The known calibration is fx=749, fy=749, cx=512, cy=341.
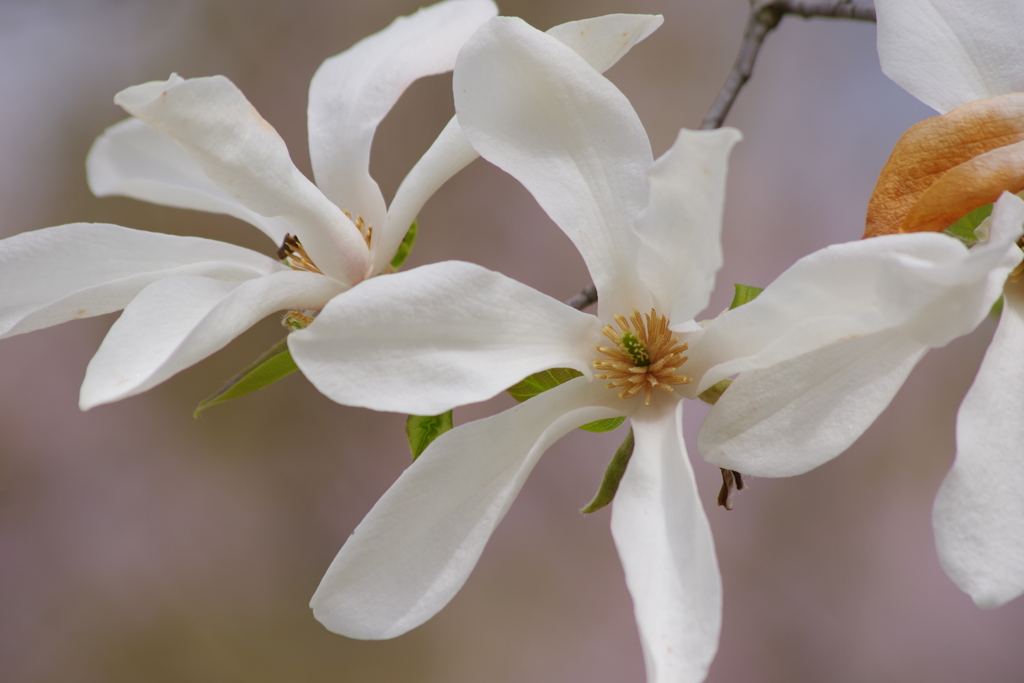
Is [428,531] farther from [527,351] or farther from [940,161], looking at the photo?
[940,161]

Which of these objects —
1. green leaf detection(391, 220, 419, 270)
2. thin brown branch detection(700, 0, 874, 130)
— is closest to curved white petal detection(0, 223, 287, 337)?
green leaf detection(391, 220, 419, 270)

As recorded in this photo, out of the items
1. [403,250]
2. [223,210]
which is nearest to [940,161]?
[403,250]

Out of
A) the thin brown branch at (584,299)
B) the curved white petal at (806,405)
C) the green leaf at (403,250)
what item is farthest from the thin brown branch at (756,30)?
the curved white petal at (806,405)

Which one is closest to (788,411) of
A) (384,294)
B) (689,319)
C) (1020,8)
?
(689,319)

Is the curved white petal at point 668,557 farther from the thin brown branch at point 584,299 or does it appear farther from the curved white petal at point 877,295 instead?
the thin brown branch at point 584,299

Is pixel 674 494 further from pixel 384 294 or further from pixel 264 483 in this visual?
pixel 264 483

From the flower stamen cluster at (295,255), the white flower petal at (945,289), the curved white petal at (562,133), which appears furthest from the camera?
the flower stamen cluster at (295,255)
